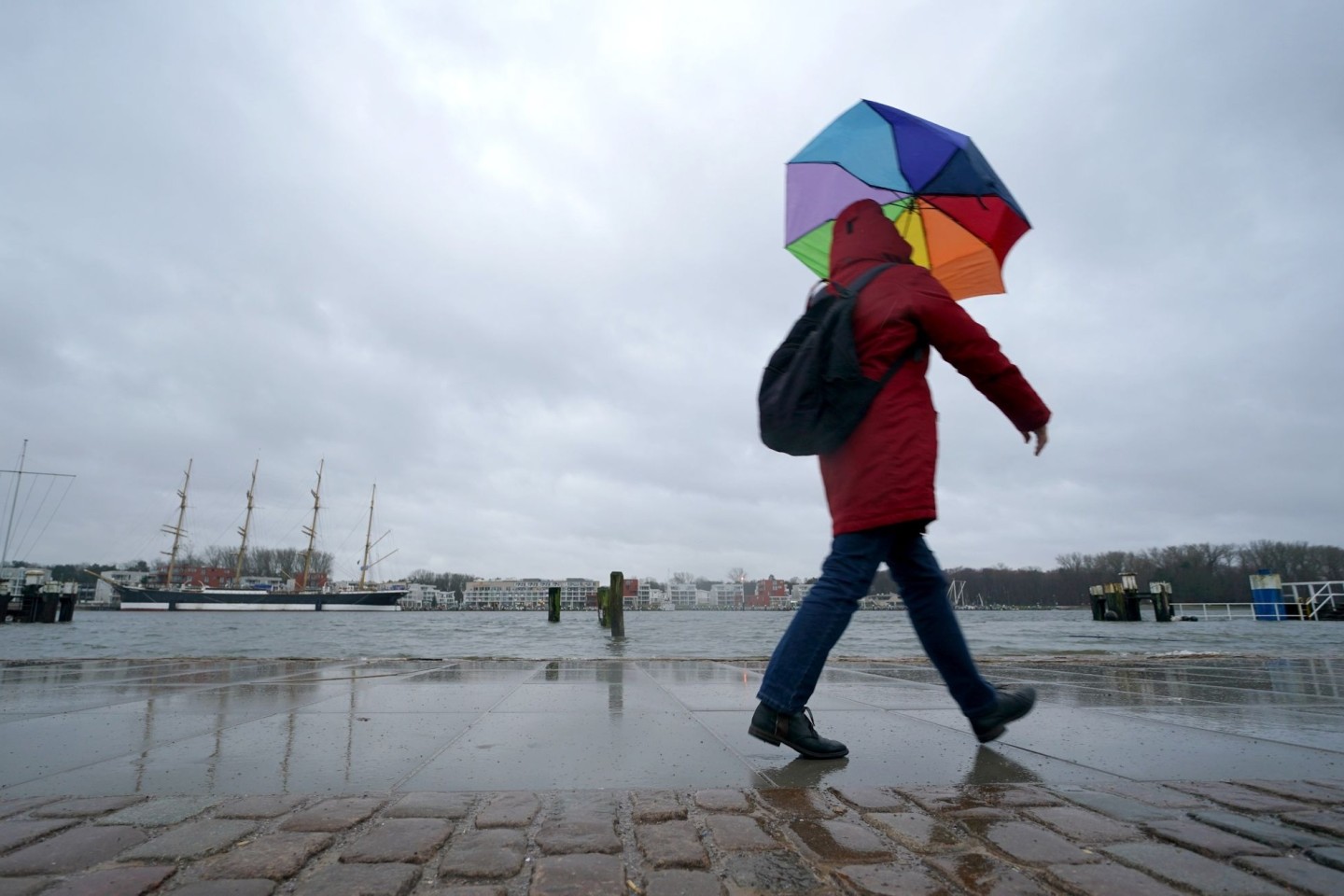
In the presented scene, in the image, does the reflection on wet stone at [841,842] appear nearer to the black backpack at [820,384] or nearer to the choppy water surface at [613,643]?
the black backpack at [820,384]

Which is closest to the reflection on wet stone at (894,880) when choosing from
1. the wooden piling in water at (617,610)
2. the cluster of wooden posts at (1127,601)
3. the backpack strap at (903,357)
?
the backpack strap at (903,357)

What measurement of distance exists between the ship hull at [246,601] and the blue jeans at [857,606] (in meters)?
83.4

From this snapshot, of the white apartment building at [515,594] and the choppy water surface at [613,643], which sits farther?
the white apartment building at [515,594]

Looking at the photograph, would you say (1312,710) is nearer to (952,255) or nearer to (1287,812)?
(1287,812)

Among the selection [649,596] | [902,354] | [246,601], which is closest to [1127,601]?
[902,354]

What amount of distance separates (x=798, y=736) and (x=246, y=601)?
87.6 metres

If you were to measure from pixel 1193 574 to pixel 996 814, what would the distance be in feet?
339

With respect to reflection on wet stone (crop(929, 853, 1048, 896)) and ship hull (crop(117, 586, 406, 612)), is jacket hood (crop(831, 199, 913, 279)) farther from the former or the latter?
ship hull (crop(117, 586, 406, 612))

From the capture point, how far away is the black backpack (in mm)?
2299

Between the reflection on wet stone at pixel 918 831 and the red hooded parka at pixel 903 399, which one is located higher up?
the red hooded parka at pixel 903 399

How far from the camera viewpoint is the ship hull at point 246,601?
7394 centimetres

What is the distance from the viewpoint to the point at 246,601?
248 feet

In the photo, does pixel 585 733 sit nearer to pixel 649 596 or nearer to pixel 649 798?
pixel 649 798

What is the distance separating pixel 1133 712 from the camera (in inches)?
124
